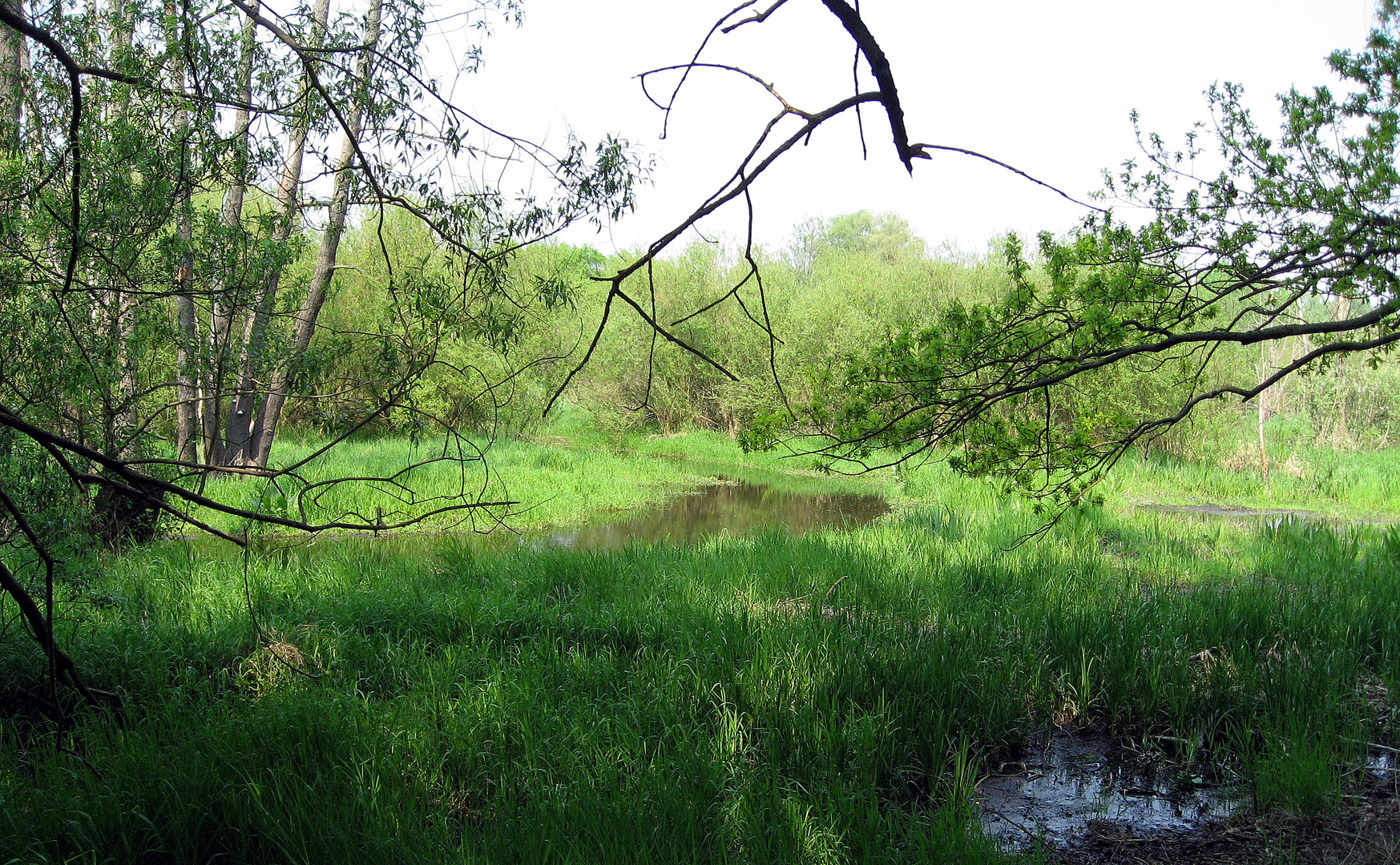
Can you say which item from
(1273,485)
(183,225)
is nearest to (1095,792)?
(183,225)

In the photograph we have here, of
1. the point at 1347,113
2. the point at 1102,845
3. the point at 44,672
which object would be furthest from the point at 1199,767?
the point at 44,672

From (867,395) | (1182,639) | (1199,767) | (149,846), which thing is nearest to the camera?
(149,846)

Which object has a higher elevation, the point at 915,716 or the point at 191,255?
the point at 191,255

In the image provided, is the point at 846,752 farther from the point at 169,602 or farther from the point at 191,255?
the point at 191,255

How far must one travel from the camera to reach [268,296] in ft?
25.0

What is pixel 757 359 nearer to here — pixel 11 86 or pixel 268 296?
pixel 268 296

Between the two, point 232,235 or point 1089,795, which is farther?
point 232,235

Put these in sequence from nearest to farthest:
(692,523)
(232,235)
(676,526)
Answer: (232,235)
(676,526)
(692,523)

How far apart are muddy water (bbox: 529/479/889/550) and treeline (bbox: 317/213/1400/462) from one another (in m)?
2.05

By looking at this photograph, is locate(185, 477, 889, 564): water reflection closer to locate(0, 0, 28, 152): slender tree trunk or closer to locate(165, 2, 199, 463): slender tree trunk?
locate(165, 2, 199, 463): slender tree trunk

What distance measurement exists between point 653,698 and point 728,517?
10.2 metres

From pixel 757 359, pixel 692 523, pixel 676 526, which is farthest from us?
pixel 757 359

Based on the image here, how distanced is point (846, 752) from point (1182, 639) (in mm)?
2587

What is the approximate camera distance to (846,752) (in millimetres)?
3885
